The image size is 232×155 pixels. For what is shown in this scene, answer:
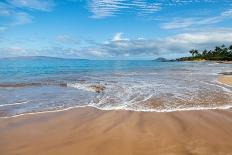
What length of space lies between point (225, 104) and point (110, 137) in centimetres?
673

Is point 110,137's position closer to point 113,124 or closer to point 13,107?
point 113,124

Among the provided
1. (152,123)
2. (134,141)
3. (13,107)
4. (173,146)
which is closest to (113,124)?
(152,123)

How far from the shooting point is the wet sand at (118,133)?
651 cm

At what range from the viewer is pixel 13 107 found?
39.8ft

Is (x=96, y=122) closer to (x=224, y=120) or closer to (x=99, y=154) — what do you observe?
(x=99, y=154)

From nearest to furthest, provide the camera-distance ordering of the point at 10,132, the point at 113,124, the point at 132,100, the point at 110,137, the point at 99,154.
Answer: the point at 99,154 → the point at 110,137 → the point at 10,132 → the point at 113,124 → the point at 132,100

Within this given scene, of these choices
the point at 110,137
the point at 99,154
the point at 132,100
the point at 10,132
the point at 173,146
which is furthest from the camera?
the point at 132,100

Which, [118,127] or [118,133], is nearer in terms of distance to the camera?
[118,133]

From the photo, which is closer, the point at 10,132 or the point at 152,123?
the point at 10,132

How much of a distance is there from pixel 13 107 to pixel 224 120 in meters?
8.52

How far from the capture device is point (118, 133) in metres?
7.82

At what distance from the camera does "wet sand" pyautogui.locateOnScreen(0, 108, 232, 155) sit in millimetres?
6508

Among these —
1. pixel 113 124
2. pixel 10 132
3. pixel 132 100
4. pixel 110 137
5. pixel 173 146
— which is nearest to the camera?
pixel 173 146

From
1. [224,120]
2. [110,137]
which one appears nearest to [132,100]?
[224,120]
